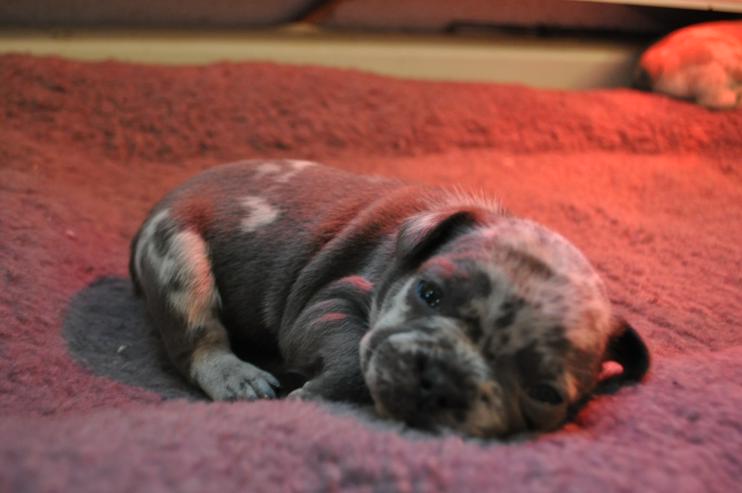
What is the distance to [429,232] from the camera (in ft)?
7.62

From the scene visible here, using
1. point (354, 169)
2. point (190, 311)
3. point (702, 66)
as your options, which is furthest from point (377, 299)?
Result: point (702, 66)

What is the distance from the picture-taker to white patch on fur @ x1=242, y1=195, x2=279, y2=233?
9.53 ft

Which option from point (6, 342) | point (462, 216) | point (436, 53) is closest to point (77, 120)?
point (6, 342)

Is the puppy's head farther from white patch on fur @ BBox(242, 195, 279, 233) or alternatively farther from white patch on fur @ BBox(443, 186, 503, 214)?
white patch on fur @ BBox(242, 195, 279, 233)

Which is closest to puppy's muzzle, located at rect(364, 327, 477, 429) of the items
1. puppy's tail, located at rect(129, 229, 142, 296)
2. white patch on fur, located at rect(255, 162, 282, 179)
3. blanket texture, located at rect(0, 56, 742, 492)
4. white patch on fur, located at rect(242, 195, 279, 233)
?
blanket texture, located at rect(0, 56, 742, 492)

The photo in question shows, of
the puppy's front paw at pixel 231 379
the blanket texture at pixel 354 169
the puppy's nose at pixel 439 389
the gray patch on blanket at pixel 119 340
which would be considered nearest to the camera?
the blanket texture at pixel 354 169

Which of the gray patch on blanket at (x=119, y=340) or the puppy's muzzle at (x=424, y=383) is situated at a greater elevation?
the puppy's muzzle at (x=424, y=383)

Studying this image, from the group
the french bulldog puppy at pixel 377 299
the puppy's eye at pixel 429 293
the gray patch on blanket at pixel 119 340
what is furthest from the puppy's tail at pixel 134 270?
the puppy's eye at pixel 429 293

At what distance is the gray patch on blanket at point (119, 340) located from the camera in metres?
2.71

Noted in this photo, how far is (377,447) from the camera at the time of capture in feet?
5.40

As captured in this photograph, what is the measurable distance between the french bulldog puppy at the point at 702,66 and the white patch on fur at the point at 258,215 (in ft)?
12.2

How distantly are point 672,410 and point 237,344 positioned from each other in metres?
1.71

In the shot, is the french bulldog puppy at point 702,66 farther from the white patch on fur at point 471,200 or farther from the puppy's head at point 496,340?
the puppy's head at point 496,340

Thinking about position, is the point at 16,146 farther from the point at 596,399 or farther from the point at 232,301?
the point at 596,399
